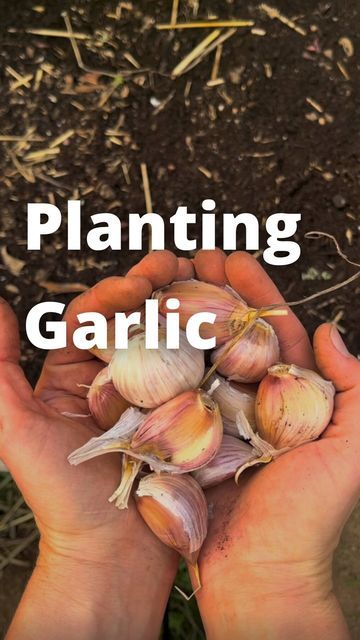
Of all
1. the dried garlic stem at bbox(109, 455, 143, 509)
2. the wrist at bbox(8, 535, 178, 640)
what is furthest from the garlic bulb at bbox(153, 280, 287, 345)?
the wrist at bbox(8, 535, 178, 640)

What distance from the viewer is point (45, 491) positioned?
3.70 feet

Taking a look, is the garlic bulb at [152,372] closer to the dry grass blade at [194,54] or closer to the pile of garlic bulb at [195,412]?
the pile of garlic bulb at [195,412]

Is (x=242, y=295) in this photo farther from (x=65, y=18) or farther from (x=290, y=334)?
(x=65, y=18)

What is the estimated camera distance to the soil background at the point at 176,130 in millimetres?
1653

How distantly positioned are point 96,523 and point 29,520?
52 cm

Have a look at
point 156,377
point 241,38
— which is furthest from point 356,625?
point 241,38

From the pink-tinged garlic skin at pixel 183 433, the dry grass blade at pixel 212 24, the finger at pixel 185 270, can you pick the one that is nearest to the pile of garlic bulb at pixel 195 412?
the pink-tinged garlic skin at pixel 183 433

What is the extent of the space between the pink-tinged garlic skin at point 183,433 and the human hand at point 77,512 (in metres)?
0.10

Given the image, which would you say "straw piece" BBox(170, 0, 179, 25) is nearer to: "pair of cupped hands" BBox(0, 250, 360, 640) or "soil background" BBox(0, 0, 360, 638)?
"soil background" BBox(0, 0, 360, 638)

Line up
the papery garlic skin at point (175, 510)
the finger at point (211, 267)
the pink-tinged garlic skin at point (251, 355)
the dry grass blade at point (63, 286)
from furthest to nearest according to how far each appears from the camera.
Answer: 1. the dry grass blade at point (63, 286)
2. the finger at point (211, 267)
3. the pink-tinged garlic skin at point (251, 355)
4. the papery garlic skin at point (175, 510)

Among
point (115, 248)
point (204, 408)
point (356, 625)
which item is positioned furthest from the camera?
point (115, 248)

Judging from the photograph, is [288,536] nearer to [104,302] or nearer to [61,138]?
[104,302]

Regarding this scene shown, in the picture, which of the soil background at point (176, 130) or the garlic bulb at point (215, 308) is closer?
the garlic bulb at point (215, 308)

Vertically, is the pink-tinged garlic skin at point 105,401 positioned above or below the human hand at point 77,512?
above
